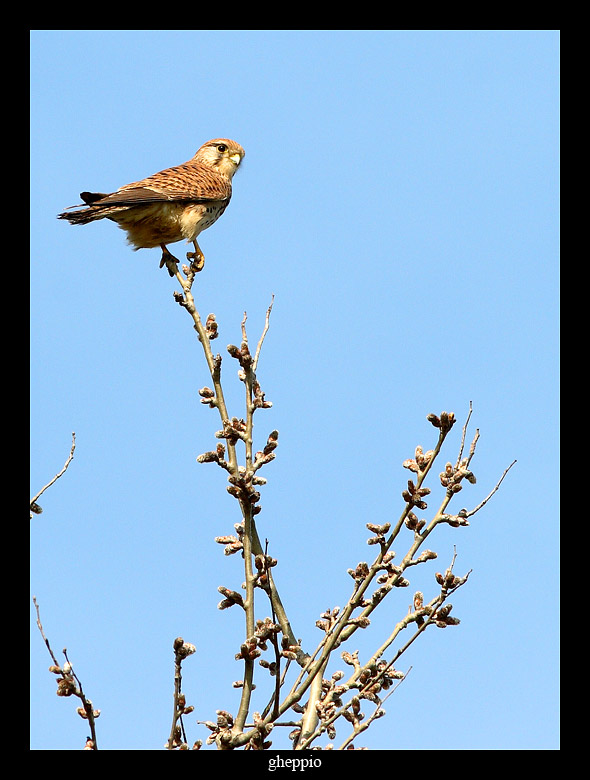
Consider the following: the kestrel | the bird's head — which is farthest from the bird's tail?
the bird's head

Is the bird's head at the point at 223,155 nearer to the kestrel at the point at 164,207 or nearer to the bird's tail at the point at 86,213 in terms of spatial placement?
the kestrel at the point at 164,207

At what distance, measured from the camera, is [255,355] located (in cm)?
300

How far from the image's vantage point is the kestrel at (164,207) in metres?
4.66

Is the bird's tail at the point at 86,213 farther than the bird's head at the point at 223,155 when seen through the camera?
No

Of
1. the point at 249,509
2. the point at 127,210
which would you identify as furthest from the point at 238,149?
the point at 249,509

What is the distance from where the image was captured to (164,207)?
5.17m

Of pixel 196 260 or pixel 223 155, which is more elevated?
pixel 223 155

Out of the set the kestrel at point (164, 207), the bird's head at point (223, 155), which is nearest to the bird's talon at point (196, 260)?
the kestrel at point (164, 207)

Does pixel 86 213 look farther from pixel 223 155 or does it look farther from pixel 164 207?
pixel 223 155

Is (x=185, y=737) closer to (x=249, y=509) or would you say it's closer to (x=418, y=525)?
(x=249, y=509)

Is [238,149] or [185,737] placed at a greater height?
[238,149]

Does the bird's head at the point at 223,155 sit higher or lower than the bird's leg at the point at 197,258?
higher

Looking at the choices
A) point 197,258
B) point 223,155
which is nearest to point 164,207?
point 197,258
